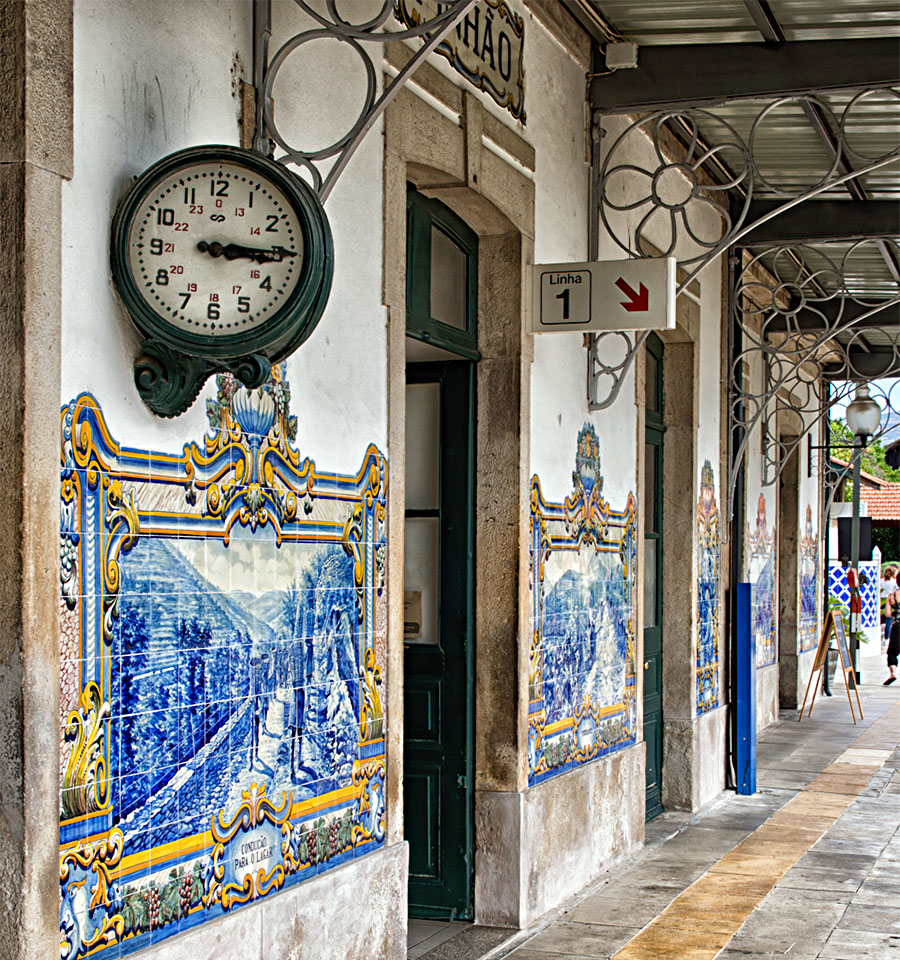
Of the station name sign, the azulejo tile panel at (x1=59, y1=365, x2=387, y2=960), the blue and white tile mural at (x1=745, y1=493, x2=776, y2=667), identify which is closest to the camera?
the azulejo tile panel at (x1=59, y1=365, x2=387, y2=960)

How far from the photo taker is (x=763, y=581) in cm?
1437

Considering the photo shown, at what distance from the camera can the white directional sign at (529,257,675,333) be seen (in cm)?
613

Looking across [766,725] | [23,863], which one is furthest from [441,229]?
[766,725]

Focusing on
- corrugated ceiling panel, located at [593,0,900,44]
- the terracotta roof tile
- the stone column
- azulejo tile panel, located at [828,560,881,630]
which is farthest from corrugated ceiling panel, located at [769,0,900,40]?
the terracotta roof tile

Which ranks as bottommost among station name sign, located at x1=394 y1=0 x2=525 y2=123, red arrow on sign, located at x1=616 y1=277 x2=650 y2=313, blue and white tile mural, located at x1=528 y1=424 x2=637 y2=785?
blue and white tile mural, located at x1=528 y1=424 x2=637 y2=785

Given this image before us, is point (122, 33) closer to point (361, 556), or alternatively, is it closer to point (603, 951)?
point (361, 556)

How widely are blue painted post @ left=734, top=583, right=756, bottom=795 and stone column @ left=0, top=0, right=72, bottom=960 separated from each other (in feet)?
26.6

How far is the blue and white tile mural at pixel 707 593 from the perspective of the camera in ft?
33.2

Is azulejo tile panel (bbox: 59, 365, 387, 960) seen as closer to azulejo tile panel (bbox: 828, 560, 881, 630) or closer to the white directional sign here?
the white directional sign

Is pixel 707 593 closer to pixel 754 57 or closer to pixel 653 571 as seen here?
pixel 653 571

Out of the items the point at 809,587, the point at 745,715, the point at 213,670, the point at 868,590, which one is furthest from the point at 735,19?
the point at 868,590

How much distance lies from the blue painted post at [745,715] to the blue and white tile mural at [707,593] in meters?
0.20

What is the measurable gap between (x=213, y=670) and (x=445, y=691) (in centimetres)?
265

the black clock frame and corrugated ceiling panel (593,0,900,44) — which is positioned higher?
corrugated ceiling panel (593,0,900,44)
